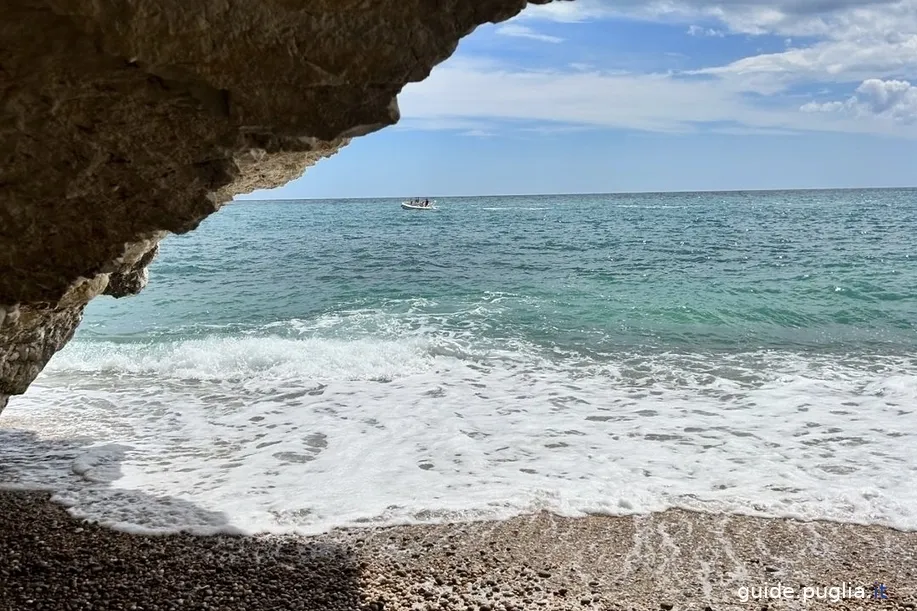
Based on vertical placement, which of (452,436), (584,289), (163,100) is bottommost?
(452,436)

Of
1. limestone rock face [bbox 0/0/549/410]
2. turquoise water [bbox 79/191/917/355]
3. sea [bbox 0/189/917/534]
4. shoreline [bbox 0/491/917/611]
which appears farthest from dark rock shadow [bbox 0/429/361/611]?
turquoise water [bbox 79/191/917/355]

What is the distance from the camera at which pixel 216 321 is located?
524 inches

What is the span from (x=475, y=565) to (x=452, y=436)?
8.57ft

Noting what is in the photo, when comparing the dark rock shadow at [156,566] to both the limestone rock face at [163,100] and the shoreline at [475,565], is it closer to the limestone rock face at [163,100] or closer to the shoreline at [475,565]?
the shoreline at [475,565]

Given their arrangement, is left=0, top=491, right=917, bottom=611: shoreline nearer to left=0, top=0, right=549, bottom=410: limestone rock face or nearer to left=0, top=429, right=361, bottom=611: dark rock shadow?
left=0, top=429, right=361, bottom=611: dark rock shadow

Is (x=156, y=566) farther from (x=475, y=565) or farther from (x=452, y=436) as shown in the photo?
(x=452, y=436)

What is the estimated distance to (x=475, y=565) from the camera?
400 centimetres

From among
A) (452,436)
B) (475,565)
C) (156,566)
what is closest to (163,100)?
(156,566)

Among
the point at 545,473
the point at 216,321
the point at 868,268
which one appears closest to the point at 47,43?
the point at 545,473

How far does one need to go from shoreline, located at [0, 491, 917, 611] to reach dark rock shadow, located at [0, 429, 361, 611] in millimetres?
12

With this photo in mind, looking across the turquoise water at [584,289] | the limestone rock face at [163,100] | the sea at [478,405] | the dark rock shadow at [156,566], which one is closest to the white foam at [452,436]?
the sea at [478,405]

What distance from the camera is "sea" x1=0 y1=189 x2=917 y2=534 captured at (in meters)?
5.12

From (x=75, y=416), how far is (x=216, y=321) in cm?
627

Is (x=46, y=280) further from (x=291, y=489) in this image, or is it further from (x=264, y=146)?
(x=291, y=489)
